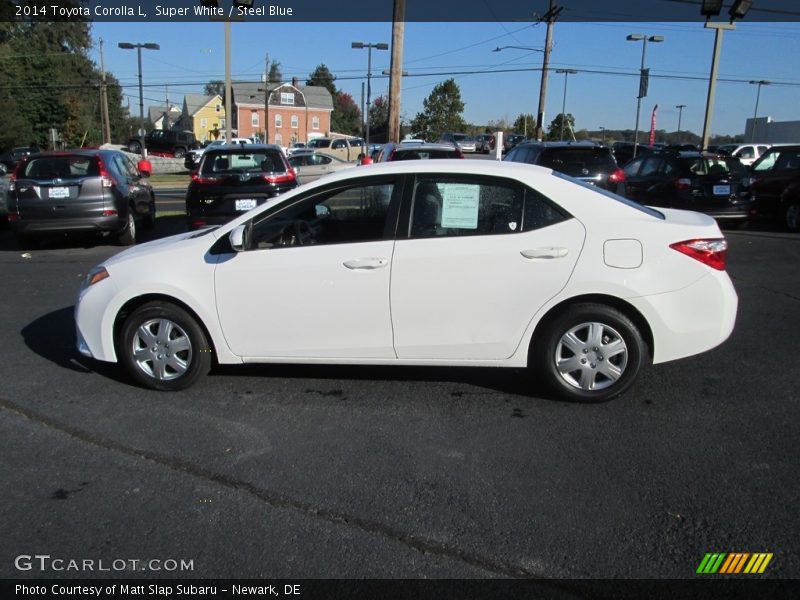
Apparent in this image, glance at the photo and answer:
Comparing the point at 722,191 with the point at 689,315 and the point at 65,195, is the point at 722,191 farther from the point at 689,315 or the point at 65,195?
the point at 65,195

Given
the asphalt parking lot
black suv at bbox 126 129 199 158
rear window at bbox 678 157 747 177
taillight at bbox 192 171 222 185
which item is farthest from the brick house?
the asphalt parking lot

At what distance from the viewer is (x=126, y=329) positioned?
193 inches

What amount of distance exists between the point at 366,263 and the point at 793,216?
11.6m

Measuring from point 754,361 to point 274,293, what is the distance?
388 centimetres

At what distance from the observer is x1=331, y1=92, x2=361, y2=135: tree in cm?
10575

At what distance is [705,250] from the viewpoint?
14.8ft

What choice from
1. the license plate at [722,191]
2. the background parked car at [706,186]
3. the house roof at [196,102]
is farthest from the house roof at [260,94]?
the license plate at [722,191]

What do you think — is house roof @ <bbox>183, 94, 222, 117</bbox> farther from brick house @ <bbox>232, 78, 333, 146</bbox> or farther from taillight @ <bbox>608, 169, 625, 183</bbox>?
taillight @ <bbox>608, 169, 625, 183</bbox>

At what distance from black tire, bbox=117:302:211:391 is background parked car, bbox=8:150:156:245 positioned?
6.98 m

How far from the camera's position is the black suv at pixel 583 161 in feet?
38.4

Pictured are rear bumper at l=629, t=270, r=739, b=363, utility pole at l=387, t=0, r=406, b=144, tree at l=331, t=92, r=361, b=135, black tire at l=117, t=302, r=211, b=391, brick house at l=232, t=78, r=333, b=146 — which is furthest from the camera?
tree at l=331, t=92, r=361, b=135

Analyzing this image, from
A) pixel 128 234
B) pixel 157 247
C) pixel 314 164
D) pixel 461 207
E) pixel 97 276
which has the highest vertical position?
pixel 461 207

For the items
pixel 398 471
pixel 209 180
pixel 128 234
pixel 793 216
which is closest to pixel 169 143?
pixel 128 234

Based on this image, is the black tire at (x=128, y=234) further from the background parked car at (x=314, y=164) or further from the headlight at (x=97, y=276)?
the background parked car at (x=314, y=164)
